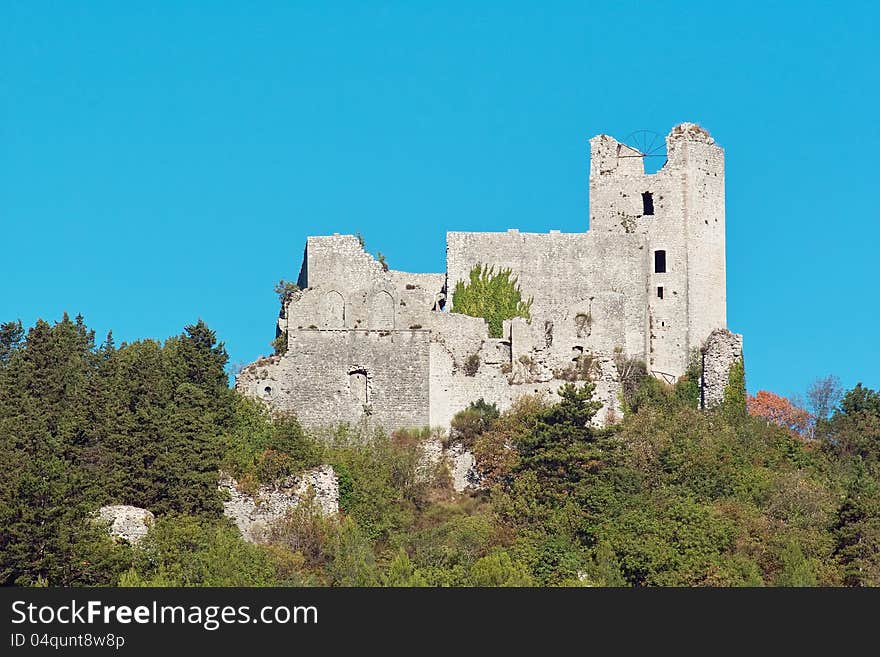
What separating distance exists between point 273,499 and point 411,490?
13.7 ft

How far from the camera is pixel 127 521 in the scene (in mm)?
50750

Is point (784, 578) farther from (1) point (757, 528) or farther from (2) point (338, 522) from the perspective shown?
(2) point (338, 522)

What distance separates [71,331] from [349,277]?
7623 mm

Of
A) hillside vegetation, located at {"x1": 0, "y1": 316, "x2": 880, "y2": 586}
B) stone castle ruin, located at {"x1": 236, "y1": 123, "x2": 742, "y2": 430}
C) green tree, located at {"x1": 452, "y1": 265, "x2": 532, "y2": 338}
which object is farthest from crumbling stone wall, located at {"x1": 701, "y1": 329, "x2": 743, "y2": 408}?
green tree, located at {"x1": 452, "y1": 265, "x2": 532, "y2": 338}

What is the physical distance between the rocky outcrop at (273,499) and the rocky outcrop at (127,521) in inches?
92.7

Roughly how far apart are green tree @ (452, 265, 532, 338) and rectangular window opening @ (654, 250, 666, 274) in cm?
387

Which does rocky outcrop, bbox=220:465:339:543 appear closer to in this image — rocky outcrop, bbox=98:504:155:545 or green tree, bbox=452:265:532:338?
rocky outcrop, bbox=98:504:155:545

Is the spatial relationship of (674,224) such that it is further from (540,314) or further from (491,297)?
(491,297)

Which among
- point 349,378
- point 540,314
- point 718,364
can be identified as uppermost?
point 540,314

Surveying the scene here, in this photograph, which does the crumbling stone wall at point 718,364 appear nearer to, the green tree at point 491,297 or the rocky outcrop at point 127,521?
the green tree at point 491,297

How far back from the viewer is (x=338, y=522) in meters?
52.9

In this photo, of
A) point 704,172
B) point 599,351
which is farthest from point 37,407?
point 704,172

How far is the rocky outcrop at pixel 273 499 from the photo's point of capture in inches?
2072

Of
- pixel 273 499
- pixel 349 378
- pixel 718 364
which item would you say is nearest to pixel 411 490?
pixel 349 378
